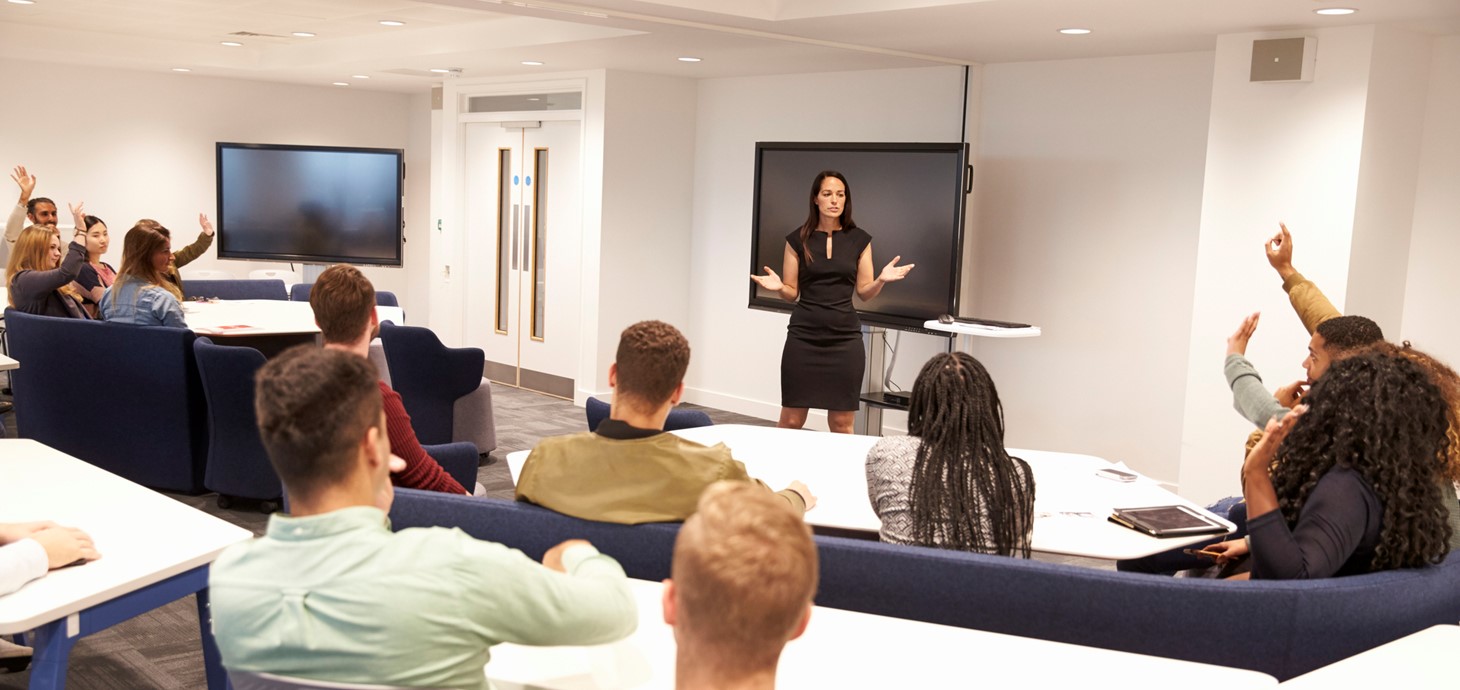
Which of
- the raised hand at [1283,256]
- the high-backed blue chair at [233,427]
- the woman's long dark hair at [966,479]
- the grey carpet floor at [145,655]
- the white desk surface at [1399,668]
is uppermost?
the raised hand at [1283,256]

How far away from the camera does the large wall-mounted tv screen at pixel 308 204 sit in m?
9.93

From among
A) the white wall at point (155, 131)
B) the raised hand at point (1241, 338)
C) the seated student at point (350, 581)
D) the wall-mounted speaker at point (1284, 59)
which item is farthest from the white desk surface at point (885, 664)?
the white wall at point (155, 131)

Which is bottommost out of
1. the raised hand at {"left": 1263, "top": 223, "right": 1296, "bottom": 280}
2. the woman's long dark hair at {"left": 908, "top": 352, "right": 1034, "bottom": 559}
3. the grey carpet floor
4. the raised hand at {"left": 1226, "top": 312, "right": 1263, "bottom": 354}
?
the grey carpet floor

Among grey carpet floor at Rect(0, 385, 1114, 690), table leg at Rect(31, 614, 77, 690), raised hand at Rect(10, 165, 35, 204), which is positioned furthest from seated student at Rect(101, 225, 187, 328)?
table leg at Rect(31, 614, 77, 690)

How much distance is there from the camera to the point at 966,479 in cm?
266

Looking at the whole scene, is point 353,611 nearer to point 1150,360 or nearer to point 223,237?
point 1150,360

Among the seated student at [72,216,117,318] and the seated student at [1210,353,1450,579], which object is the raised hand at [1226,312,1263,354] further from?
the seated student at [72,216,117,318]

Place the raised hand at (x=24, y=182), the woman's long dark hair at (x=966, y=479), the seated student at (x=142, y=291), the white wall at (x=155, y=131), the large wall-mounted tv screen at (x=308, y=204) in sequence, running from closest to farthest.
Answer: the woman's long dark hair at (x=966, y=479) < the seated student at (x=142, y=291) < the raised hand at (x=24, y=182) < the large wall-mounted tv screen at (x=308, y=204) < the white wall at (x=155, y=131)

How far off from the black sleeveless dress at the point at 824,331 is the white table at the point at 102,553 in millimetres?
3219

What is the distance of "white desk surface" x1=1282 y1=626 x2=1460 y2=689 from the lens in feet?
6.62

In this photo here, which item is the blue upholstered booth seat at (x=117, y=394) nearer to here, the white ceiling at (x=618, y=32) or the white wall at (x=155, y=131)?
the white ceiling at (x=618, y=32)

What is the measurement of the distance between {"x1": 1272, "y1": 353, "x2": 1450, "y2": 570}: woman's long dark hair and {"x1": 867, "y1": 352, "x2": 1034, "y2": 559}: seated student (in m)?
0.63

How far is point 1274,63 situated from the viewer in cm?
527

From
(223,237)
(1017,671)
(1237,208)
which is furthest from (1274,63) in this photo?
(223,237)
